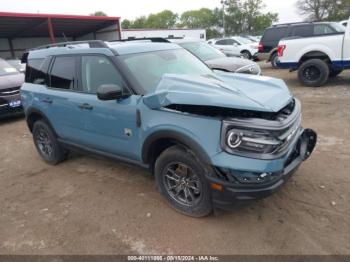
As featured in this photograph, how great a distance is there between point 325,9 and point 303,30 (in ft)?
146

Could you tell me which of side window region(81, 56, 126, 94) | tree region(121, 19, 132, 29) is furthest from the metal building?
tree region(121, 19, 132, 29)

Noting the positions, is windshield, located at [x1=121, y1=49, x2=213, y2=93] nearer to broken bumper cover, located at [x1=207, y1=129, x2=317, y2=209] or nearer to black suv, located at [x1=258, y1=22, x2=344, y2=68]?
broken bumper cover, located at [x1=207, y1=129, x2=317, y2=209]

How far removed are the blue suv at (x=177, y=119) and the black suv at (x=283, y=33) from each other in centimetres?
1010

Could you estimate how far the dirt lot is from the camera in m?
3.03

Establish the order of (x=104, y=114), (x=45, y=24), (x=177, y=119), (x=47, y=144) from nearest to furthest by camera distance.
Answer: (x=177, y=119) → (x=104, y=114) → (x=47, y=144) → (x=45, y=24)

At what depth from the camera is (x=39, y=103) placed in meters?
4.92

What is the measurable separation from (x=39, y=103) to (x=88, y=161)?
117 cm

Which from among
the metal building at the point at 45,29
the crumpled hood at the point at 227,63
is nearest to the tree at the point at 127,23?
the metal building at the point at 45,29

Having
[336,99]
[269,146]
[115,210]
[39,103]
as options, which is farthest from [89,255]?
[336,99]

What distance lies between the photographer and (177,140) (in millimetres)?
3201

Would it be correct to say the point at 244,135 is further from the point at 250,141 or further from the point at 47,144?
the point at 47,144

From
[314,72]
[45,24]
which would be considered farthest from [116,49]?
[45,24]

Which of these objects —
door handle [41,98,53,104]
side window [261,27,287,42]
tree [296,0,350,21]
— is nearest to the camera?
door handle [41,98,53,104]

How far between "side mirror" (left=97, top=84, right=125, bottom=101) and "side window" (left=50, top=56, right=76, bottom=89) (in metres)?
1.11
